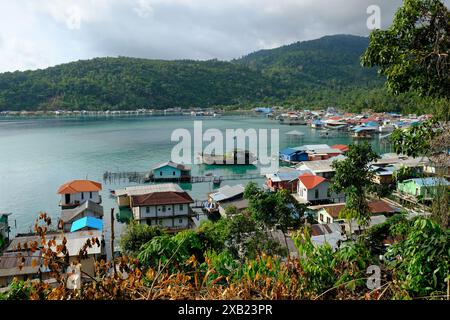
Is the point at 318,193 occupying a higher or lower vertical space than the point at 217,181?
higher

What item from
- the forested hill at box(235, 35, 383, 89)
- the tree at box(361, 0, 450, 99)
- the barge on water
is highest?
the forested hill at box(235, 35, 383, 89)

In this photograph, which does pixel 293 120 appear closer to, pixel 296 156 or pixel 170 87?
pixel 296 156

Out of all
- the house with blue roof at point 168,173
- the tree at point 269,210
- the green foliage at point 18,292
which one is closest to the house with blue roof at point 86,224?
the tree at point 269,210

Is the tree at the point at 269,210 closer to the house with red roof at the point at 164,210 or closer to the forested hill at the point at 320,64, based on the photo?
the house with red roof at the point at 164,210

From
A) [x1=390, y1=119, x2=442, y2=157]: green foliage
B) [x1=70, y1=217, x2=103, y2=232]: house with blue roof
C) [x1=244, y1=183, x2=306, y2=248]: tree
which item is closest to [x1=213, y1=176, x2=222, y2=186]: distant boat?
[x1=70, y1=217, x2=103, y2=232]: house with blue roof

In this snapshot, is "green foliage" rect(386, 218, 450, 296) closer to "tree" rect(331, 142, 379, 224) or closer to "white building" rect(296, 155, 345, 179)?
"tree" rect(331, 142, 379, 224)

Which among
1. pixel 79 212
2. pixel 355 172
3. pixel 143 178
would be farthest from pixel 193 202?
pixel 143 178

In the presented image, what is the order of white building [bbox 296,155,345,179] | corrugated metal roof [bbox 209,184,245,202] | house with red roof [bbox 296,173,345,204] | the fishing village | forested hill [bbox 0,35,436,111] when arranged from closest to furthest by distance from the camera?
the fishing village
corrugated metal roof [bbox 209,184,245,202]
house with red roof [bbox 296,173,345,204]
white building [bbox 296,155,345,179]
forested hill [bbox 0,35,436,111]
